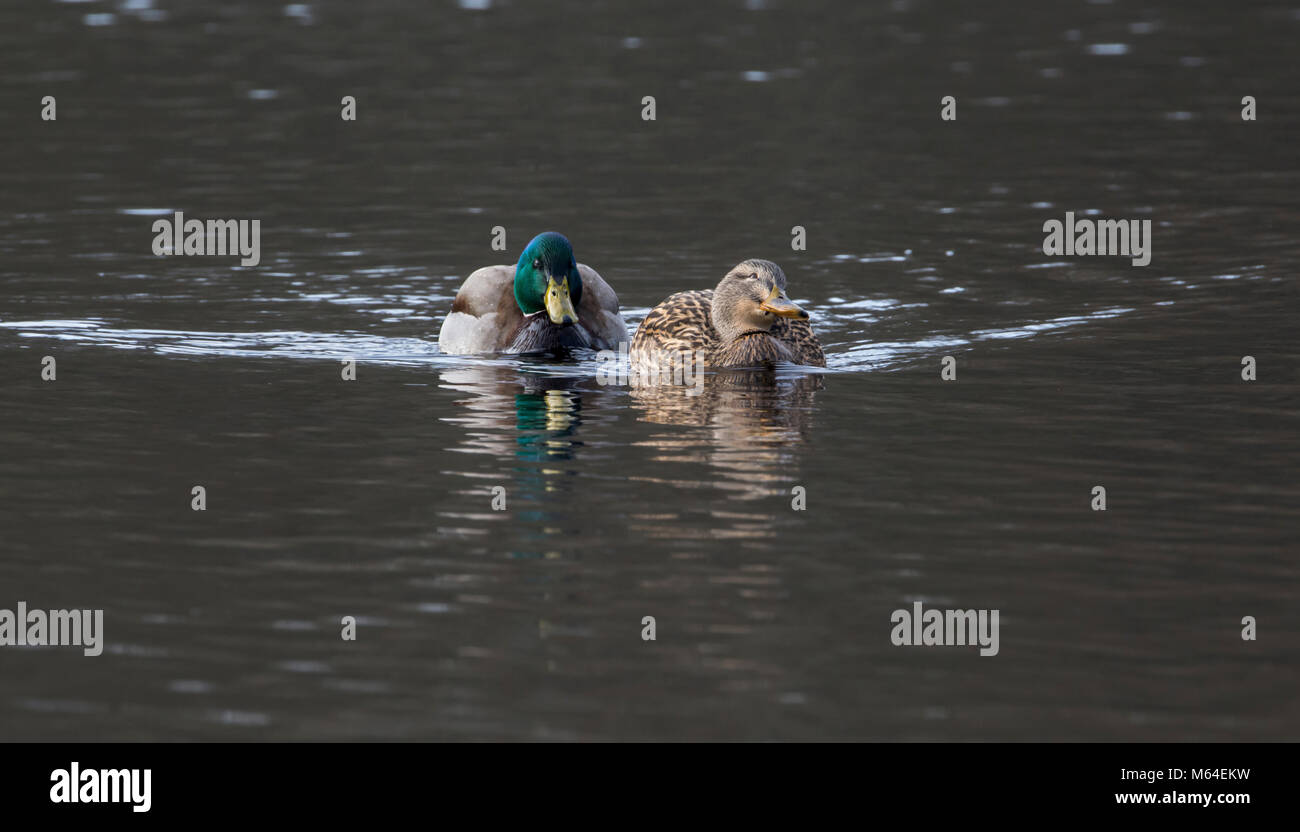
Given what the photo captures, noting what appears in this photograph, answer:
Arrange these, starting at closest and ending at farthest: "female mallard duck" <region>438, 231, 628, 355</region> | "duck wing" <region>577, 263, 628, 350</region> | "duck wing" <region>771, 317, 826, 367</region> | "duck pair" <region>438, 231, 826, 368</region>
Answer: "duck pair" <region>438, 231, 826, 368</region> < "duck wing" <region>771, 317, 826, 367</region> < "female mallard duck" <region>438, 231, 628, 355</region> < "duck wing" <region>577, 263, 628, 350</region>

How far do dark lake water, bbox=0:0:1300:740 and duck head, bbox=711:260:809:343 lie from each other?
56 cm

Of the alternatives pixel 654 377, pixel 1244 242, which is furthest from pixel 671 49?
pixel 654 377

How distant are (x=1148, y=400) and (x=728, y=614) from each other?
18.5 ft

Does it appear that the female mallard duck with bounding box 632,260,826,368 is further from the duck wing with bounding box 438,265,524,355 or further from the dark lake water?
the duck wing with bounding box 438,265,524,355

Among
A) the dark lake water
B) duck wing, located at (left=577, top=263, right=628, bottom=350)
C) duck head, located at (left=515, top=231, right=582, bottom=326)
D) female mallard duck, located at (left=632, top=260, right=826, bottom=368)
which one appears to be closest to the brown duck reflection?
the dark lake water

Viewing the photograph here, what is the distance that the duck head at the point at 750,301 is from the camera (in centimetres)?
1466

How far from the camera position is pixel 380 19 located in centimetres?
3841

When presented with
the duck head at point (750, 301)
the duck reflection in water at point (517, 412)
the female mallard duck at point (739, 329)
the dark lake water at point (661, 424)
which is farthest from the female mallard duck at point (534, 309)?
the duck head at point (750, 301)

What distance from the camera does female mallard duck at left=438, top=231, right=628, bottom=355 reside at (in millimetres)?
16328

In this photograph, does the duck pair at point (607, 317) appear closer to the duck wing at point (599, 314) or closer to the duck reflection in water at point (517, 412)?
the duck wing at point (599, 314)

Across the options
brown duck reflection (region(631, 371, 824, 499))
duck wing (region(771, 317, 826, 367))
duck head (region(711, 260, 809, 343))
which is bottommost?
brown duck reflection (region(631, 371, 824, 499))

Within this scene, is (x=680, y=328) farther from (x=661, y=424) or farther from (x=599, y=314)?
(x=661, y=424)

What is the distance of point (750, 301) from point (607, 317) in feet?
8.32
